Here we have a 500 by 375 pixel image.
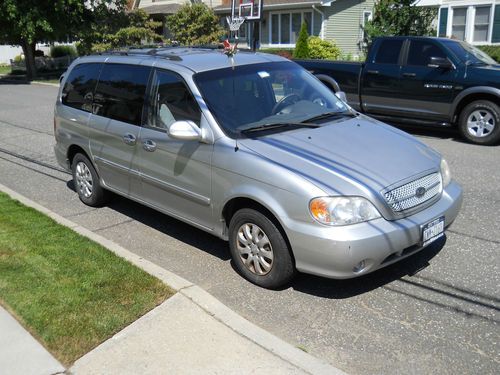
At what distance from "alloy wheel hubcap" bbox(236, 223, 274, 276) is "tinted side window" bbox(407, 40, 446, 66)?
23.6ft

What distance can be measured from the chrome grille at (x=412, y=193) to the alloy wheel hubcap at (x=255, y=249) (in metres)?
0.99

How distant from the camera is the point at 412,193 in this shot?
14.0 feet

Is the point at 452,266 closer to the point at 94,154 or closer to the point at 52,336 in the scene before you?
the point at 52,336

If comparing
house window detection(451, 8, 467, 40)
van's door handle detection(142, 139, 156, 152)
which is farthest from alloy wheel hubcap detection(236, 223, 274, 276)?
house window detection(451, 8, 467, 40)

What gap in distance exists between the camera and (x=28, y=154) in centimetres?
998

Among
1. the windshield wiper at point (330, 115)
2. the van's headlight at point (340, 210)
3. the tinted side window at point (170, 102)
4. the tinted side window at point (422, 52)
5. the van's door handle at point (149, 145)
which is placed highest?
the tinted side window at point (422, 52)

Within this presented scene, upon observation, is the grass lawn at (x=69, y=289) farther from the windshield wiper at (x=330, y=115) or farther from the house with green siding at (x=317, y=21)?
the house with green siding at (x=317, y=21)

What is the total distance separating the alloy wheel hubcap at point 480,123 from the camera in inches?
381

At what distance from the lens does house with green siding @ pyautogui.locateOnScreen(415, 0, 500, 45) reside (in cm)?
2392

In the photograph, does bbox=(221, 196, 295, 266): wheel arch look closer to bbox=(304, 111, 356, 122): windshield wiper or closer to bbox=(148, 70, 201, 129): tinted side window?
bbox=(148, 70, 201, 129): tinted side window

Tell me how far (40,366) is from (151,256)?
76.9 inches

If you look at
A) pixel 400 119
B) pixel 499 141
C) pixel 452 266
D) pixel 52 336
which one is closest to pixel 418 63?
pixel 400 119

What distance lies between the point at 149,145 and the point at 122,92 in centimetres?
85

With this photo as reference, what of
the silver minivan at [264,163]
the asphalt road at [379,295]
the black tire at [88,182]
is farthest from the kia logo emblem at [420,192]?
the black tire at [88,182]
